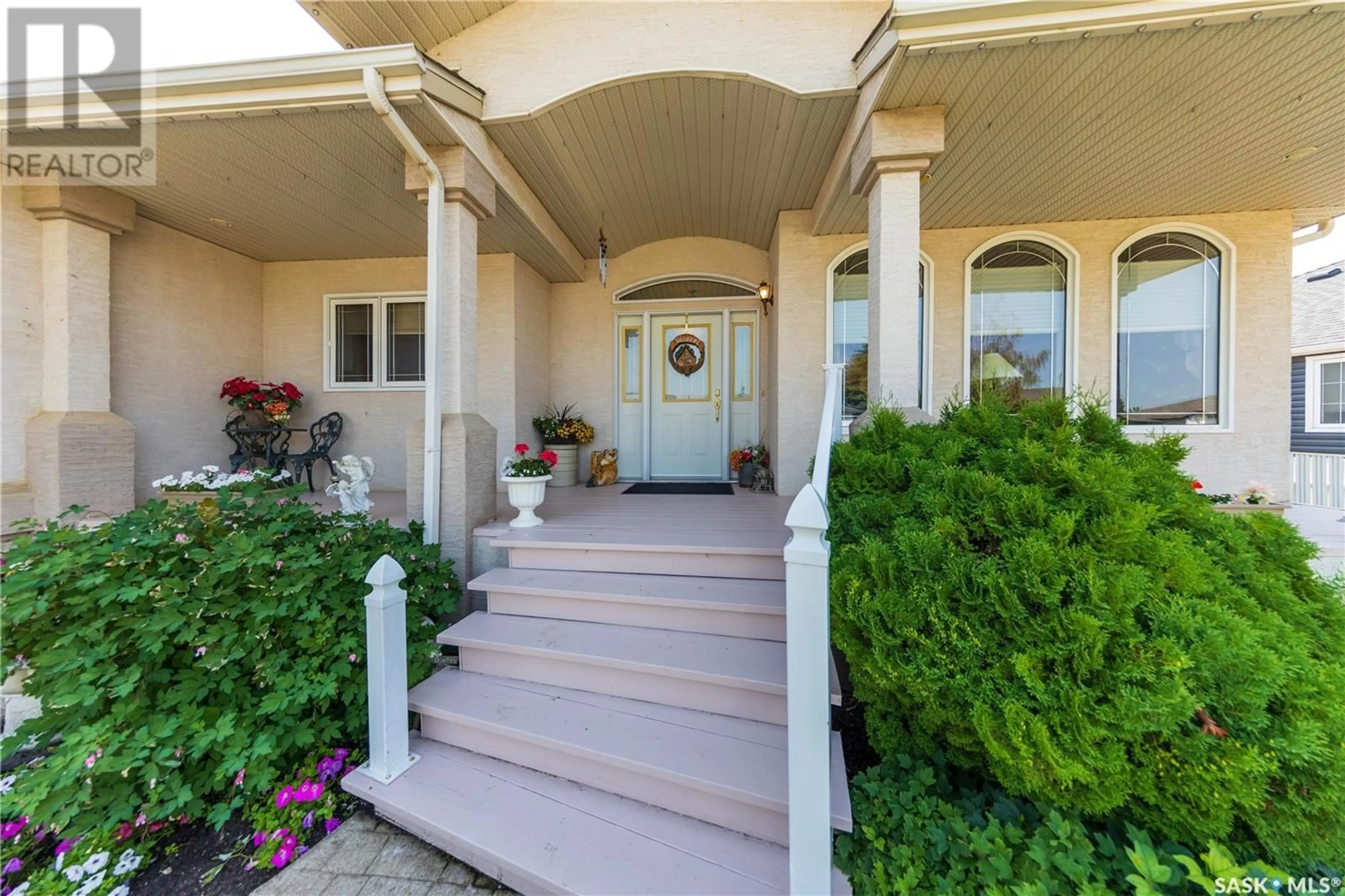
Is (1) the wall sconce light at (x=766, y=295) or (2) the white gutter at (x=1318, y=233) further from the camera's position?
(1) the wall sconce light at (x=766, y=295)

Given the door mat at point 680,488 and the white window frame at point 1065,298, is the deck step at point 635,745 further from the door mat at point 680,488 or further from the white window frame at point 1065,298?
the white window frame at point 1065,298

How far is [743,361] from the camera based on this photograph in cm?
583

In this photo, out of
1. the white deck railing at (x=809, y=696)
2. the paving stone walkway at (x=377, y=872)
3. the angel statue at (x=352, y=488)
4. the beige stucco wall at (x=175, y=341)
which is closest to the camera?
the white deck railing at (x=809, y=696)

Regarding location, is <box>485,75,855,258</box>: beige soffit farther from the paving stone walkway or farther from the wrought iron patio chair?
the paving stone walkway

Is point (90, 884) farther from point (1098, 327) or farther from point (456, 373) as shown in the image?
point (1098, 327)

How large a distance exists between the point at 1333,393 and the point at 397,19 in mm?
12958

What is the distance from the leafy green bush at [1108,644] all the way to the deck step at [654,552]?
35.9 inches

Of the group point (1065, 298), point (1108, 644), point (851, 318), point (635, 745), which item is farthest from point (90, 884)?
point (1065, 298)

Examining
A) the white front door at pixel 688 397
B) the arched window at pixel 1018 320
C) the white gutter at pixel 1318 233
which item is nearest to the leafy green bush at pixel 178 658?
the white front door at pixel 688 397

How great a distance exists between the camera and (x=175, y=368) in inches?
177

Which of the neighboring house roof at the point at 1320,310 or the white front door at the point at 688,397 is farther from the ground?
the neighboring house roof at the point at 1320,310

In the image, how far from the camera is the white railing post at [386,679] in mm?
1910

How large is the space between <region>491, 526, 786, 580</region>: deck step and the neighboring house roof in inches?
416

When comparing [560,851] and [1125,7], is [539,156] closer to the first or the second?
[1125,7]
